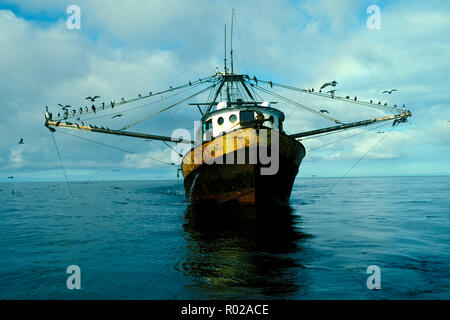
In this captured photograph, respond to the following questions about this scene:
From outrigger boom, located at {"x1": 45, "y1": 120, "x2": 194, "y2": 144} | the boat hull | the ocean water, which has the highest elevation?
outrigger boom, located at {"x1": 45, "y1": 120, "x2": 194, "y2": 144}

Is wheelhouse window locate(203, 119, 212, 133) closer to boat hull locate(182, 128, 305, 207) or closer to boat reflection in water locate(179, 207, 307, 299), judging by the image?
boat hull locate(182, 128, 305, 207)

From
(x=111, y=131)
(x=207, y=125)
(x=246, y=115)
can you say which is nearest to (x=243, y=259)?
(x=246, y=115)

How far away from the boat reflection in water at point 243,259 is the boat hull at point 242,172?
2.55m

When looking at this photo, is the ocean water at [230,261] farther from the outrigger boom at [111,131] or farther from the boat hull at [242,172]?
the outrigger boom at [111,131]

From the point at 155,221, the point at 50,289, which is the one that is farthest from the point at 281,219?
the point at 50,289

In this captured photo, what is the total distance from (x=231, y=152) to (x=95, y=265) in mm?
9344

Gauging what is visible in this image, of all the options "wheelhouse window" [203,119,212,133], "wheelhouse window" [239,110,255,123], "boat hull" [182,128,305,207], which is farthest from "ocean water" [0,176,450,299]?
"wheelhouse window" [203,119,212,133]

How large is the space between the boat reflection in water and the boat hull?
2547 millimetres

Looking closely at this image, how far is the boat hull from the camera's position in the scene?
15506mm

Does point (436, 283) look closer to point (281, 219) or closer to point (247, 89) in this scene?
point (281, 219)

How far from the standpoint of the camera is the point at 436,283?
613 centimetres

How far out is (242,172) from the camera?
16.0 metres

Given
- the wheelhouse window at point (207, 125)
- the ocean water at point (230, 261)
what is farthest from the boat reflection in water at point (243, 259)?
the wheelhouse window at point (207, 125)
